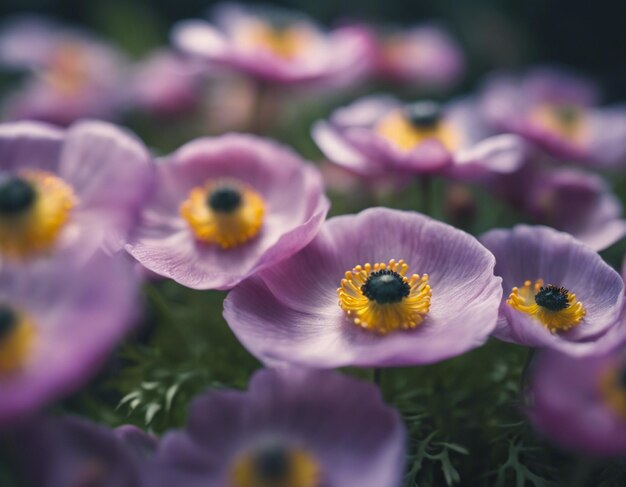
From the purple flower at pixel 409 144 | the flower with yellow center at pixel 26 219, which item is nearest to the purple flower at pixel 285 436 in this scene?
the flower with yellow center at pixel 26 219

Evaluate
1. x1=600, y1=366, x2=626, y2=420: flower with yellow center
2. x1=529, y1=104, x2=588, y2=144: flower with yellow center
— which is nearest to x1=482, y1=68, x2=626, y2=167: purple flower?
x1=529, y1=104, x2=588, y2=144: flower with yellow center

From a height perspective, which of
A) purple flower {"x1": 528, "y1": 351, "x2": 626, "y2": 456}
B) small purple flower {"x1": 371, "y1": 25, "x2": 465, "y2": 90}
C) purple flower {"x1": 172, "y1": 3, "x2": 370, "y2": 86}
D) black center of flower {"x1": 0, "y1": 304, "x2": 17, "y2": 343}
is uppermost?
black center of flower {"x1": 0, "y1": 304, "x2": 17, "y2": 343}

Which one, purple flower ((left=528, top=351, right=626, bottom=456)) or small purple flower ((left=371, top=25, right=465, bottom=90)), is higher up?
purple flower ((left=528, top=351, right=626, bottom=456))

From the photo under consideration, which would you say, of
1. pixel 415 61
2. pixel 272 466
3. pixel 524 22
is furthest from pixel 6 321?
pixel 524 22

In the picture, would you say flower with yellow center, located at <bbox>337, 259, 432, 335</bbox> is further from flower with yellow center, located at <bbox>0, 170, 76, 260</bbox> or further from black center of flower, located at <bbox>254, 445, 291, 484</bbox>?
flower with yellow center, located at <bbox>0, 170, 76, 260</bbox>

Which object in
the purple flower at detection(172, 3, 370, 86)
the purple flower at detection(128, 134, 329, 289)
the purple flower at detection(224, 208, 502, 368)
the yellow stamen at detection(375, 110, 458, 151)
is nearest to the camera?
the purple flower at detection(224, 208, 502, 368)

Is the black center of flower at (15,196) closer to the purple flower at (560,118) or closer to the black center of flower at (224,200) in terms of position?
the black center of flower at (224,200)

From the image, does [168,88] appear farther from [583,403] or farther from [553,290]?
[583,403]
